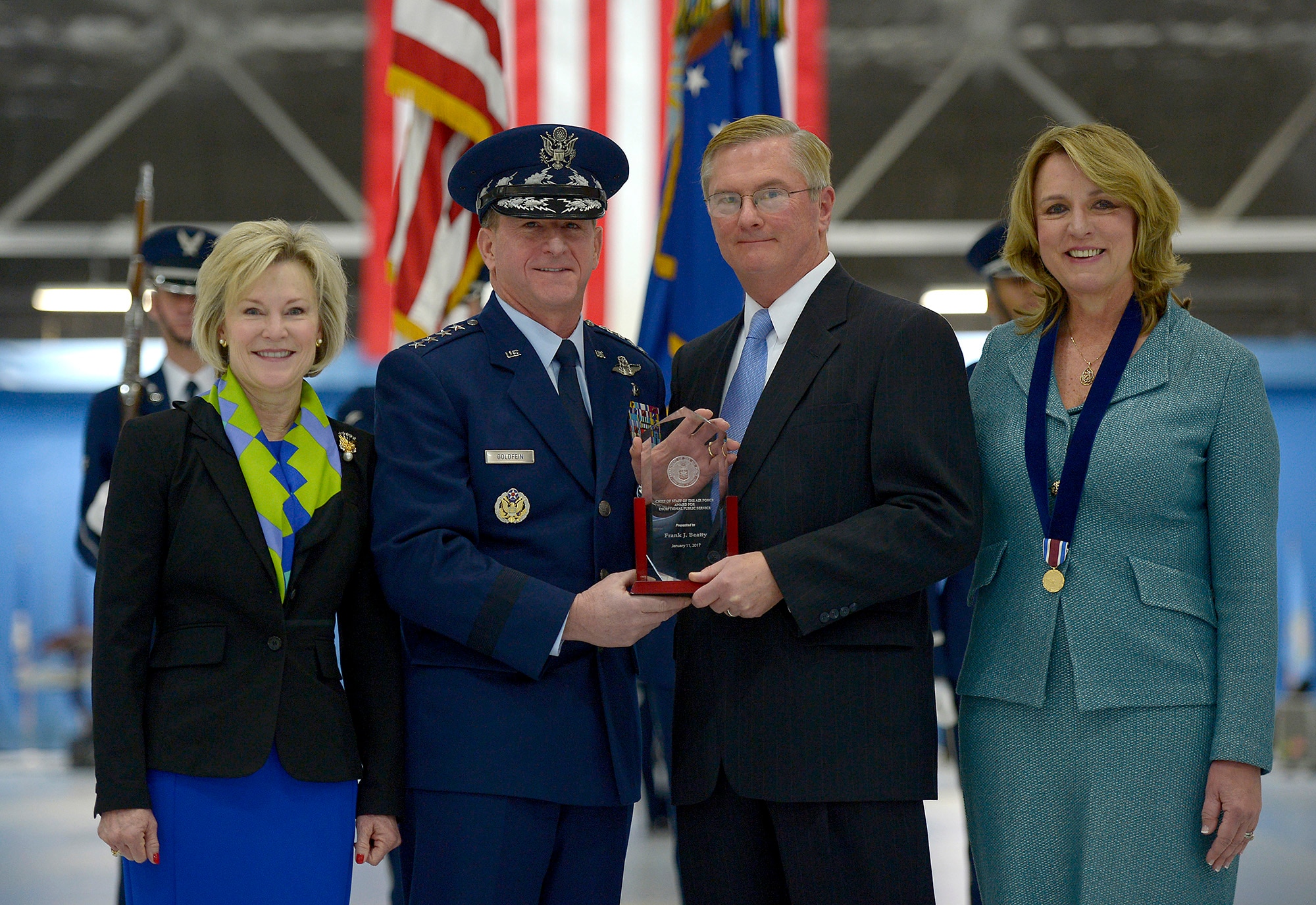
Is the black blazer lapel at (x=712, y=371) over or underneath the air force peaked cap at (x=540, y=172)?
underneath

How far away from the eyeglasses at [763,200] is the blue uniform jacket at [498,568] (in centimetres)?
41

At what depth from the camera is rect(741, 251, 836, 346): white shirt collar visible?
6.50 ft

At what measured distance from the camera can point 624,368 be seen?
2.10 meters

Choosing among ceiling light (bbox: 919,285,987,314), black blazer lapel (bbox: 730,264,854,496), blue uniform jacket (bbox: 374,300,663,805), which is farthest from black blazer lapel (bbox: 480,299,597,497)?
ceiling light (bbox: 919,285,987,314)

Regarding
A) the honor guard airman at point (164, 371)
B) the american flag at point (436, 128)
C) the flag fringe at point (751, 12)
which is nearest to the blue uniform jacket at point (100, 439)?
the honor guard airman at point (164, 371)

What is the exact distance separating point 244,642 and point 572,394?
65 cm

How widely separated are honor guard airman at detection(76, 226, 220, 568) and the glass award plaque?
75.0 inches

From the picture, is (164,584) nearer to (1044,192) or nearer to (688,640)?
(688,640)

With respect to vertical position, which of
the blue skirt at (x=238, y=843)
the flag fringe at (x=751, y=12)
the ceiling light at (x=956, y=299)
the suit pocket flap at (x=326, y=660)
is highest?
the flag fringe at (x=751, y=12)

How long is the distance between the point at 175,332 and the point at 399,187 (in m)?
1.39

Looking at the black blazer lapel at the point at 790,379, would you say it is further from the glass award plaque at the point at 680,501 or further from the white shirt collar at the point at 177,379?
the white shirt collar at the point at 177,379

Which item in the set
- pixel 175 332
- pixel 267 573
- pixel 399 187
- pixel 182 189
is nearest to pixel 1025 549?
pixel 267 573

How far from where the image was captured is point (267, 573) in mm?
1847

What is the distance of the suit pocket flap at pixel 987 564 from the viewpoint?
190 centimetres
